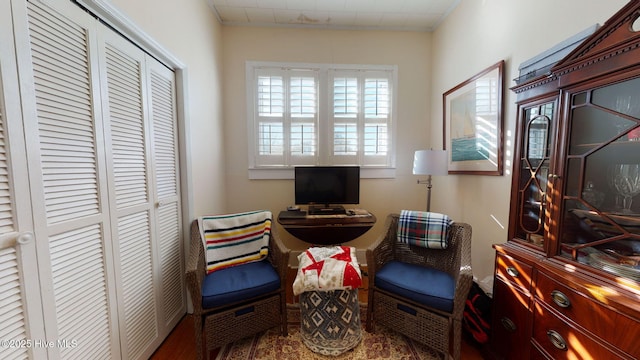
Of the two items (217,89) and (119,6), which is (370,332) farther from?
(217,89)

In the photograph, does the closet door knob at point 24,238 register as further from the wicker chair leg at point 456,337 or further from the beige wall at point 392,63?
the wicker chair leg at point 456,337

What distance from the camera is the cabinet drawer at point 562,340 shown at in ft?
2.85

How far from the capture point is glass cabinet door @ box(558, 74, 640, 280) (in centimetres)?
89

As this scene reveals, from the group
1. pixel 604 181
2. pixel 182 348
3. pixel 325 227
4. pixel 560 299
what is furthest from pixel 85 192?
pixel 604 181

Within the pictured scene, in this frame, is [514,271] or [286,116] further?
[286,116]

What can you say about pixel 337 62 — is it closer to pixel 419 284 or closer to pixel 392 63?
pixel 392 63

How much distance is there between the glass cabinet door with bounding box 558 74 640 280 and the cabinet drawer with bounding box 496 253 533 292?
18 cm

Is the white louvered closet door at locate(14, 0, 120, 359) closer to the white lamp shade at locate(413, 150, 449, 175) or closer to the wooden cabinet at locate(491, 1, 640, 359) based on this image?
the wooden cabinet at locate(491, 1, 640, 359)

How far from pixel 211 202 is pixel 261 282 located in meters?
1.08

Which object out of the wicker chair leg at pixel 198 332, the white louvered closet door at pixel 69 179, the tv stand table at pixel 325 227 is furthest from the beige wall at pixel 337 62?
the white louvered closet door at pixel 69 179

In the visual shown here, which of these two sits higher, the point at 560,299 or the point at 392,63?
the point at 392,63

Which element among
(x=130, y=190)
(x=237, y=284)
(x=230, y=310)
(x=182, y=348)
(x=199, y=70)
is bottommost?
(x=182, y=348)

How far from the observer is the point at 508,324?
1.28m

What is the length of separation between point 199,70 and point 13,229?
5.58 ft
